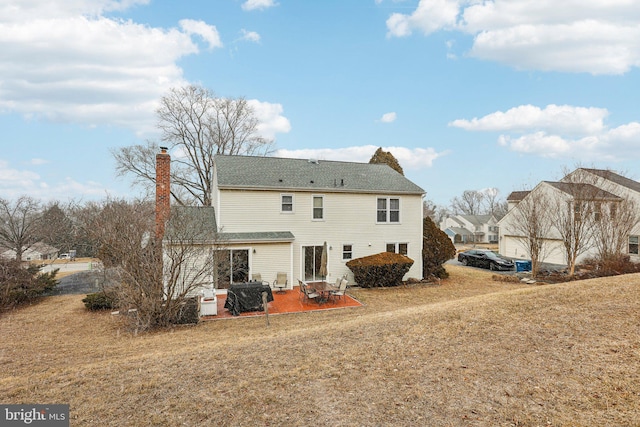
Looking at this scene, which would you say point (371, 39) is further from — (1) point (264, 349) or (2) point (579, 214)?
(1) point (264, 349)

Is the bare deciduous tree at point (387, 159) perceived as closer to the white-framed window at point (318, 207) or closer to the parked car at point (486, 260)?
the white-framed window at point (318, 207)

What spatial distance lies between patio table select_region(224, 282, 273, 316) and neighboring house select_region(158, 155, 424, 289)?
7.56 feet

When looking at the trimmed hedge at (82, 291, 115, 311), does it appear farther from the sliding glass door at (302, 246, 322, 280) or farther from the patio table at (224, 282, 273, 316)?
the sliding glass door at (302, 246, 322, 280)

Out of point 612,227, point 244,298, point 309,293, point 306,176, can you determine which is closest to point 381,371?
point 244,298

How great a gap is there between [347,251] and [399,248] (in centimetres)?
324

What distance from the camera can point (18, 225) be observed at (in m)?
25.8

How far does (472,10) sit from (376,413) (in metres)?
15.2

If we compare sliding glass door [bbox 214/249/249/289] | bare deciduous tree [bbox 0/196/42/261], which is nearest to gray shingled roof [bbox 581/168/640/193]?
sliding glass door [bbox 214/249/249/289]

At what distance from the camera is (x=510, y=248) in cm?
3256

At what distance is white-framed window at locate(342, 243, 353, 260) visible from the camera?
17.9 metres

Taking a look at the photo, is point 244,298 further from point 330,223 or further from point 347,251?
point 347,251

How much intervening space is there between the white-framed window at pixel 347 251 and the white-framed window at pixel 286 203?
361 centimetres

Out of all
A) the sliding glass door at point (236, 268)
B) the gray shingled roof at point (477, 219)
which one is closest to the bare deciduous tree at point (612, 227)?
the sliding glass door at point (236, 268)

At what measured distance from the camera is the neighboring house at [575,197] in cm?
1980
